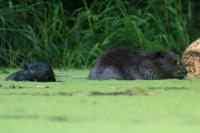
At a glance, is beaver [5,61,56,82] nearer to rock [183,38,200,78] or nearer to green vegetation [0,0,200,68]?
rock [183,38,200,78]

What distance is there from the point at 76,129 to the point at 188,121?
485mm

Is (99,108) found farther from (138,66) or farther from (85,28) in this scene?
(85,28)

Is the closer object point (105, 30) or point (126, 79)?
point (126, 79)

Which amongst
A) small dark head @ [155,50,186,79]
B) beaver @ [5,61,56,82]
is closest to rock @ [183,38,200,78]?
small dark head @ [155,50,186,79]

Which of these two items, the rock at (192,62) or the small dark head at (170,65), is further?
the rock at (192,62)

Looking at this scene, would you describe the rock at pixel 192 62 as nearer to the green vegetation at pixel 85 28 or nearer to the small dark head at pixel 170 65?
the small dark head at pixel 170 65

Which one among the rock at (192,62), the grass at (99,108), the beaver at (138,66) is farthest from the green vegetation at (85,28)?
the grass at (99,108)

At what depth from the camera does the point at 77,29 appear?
8094 millimetres

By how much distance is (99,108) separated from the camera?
10.3 ft

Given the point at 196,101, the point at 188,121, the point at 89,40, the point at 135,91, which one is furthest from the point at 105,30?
the point at 188,121

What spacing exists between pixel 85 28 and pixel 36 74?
121 inches

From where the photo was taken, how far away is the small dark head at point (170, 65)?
5.46m

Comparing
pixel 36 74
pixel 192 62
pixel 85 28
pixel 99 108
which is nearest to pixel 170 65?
pixel 192 62

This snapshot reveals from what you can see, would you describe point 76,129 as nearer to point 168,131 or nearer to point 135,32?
point 168,131
